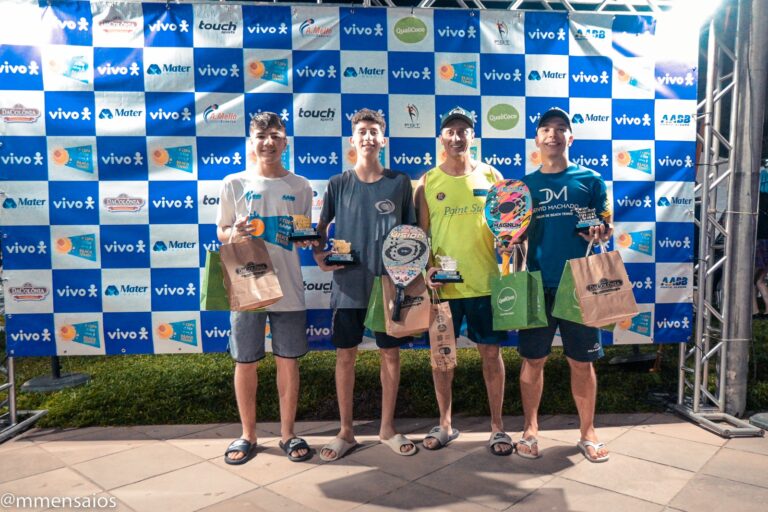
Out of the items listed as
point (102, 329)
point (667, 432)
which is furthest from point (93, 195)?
point (667, 432)

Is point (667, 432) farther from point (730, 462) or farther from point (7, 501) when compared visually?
point (7, 501)

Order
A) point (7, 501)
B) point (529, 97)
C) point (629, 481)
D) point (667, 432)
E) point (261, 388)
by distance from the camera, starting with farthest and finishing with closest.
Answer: point (261, 388), point (529, 97), point (667, 432), point (629, 481), point (7, 501)

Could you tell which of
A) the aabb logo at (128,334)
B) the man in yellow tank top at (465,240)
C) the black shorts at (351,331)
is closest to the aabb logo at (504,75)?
the man in yellow tank top at (465,240)

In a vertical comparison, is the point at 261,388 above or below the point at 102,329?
below

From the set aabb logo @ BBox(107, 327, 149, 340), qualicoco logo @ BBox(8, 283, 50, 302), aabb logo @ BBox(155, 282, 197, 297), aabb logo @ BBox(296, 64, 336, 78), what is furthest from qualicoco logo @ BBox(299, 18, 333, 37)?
qualicoco logo @ BBox(8, 283, 50, 302)

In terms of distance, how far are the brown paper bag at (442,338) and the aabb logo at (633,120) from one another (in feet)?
6.83

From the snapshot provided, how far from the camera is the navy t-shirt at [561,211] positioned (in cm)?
316

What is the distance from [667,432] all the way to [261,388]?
10.1 feet

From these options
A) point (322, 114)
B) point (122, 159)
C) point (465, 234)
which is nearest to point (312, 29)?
point (322, 114)

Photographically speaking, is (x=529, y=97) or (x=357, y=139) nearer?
(x=357, y=139)

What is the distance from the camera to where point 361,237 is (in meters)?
3.26

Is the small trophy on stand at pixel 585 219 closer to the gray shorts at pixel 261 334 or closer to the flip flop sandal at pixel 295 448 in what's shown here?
the gray shorts at pixel 261 334

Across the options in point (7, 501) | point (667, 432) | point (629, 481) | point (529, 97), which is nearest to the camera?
point (7, 501)

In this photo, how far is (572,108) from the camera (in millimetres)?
4008
